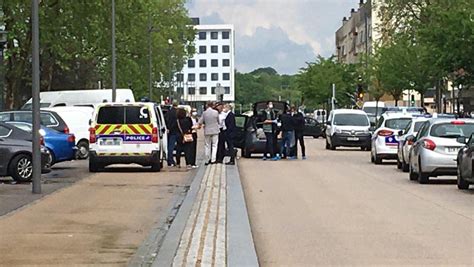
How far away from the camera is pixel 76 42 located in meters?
56.5

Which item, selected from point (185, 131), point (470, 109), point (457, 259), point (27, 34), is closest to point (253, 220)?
point (457, 259)

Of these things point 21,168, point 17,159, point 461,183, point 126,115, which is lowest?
point 461,183

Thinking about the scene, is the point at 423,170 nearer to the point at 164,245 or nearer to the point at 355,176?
the point at 355,176

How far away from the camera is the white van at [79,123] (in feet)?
114

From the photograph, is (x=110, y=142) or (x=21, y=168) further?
(x=110, y=142)

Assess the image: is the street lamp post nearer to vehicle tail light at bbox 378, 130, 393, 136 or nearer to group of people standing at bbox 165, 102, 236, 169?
group of people standing at bbox 165, 102, 236, 169

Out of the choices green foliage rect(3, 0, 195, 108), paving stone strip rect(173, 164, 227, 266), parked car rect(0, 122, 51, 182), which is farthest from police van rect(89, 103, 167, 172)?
green foliage rect(3, 0, 195, 108)

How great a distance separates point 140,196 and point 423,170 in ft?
22.7

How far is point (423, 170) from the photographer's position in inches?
961

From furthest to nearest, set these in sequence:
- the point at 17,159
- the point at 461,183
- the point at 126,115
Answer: the point at 126,115 < the point at 17,159 < the point at 461,183

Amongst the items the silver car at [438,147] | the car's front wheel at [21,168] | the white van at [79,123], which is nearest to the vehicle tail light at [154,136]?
the car's front wheel at [21,168]

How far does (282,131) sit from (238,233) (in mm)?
20962

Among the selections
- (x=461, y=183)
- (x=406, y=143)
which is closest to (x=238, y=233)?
(x=461, y=183)

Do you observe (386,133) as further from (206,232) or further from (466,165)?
(206,232)
